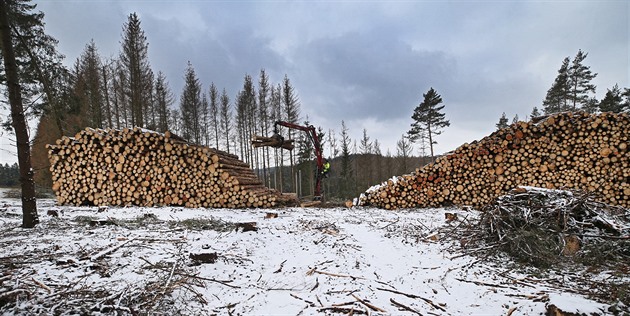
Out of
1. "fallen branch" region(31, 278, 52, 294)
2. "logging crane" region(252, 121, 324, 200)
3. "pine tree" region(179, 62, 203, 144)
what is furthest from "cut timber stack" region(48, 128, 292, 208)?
"pine tree" region(179, 62, 203, 144)

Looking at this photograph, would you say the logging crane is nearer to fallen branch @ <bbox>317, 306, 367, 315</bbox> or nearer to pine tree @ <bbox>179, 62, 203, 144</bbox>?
fallen branch @ <bbox>317, 306, 367, 315</bbox>

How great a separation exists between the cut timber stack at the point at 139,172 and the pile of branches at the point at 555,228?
6.82m

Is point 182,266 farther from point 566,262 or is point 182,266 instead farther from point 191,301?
point 566,262

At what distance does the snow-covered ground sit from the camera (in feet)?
7.45

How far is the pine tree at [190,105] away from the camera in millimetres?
20219

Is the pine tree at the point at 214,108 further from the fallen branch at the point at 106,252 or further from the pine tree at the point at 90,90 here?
the fallen branch at the point at 106,252

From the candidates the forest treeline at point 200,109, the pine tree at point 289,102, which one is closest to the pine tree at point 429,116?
the forest treeline at point 200,109

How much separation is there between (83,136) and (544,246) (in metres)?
11.8

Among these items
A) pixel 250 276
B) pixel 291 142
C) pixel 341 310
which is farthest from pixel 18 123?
pixel 291 142

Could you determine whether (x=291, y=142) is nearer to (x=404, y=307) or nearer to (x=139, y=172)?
(x=139, y=172)

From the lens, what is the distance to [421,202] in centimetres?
875

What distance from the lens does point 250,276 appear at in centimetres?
311

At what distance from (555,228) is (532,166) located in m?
5.06

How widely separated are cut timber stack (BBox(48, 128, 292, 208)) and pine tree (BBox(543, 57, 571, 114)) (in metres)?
29.7
